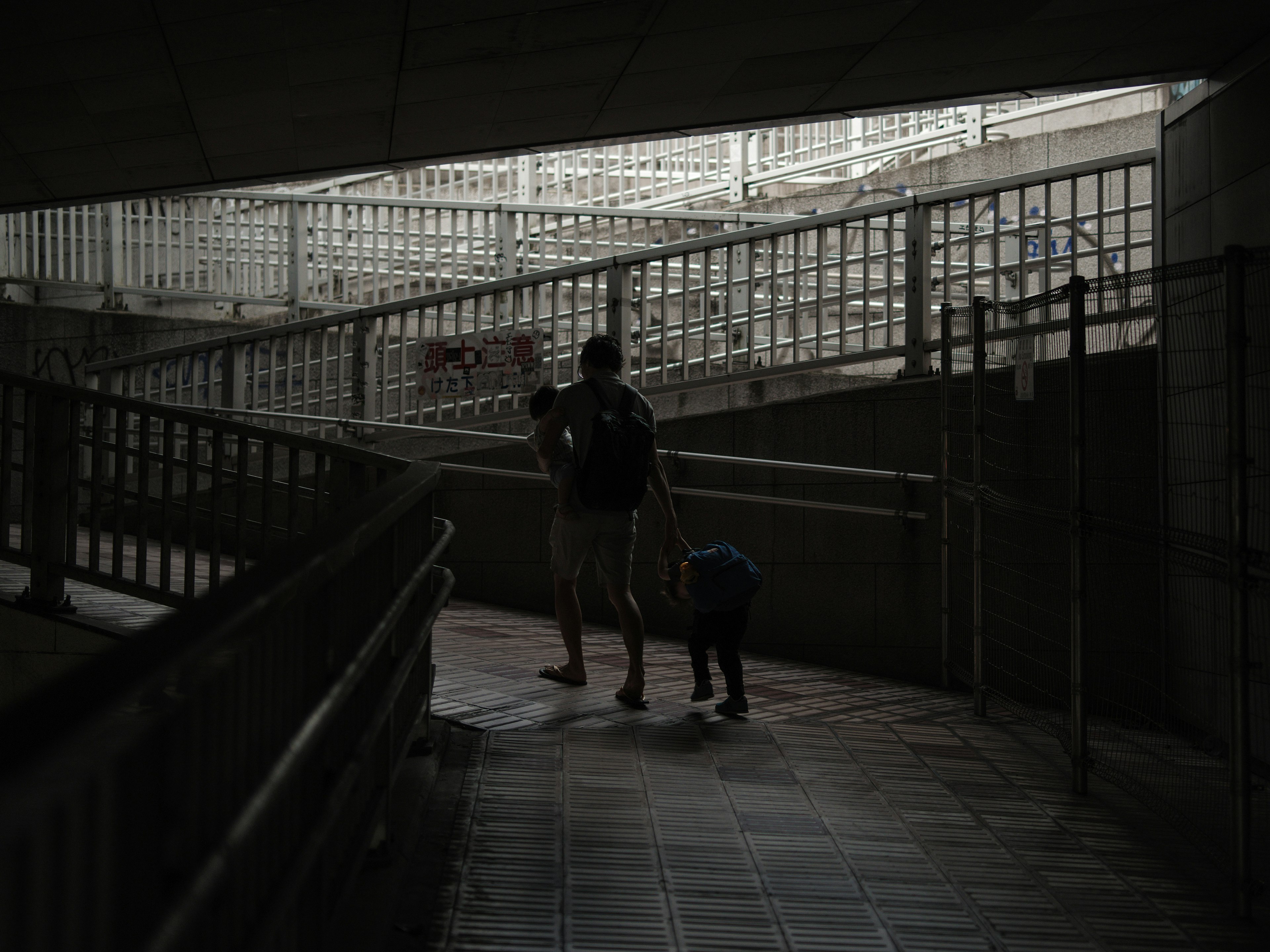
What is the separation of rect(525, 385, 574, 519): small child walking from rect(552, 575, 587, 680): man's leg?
337mm

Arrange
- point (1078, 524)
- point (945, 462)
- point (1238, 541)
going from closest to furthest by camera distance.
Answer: point (1238, 541)
point (1078, 524)
point (945, 462)

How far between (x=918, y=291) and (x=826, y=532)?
165cm

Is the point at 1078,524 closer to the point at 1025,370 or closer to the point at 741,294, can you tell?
the point at 1025,370

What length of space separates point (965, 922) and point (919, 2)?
3946 mm

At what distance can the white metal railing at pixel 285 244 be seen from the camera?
39.2 ft

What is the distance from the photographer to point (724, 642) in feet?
17.9

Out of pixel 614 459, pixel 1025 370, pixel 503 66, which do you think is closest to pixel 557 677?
pixel 614 459

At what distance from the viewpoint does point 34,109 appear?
645 centimetres

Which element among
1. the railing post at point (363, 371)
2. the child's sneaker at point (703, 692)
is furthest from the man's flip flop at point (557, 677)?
the railing post at point (363, 371)

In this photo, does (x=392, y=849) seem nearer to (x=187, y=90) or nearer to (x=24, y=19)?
(x=24, y=19)

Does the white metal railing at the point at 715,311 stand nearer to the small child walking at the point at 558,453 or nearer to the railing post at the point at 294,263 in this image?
the railing post at the point at 294,263

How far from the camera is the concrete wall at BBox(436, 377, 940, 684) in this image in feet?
23.6

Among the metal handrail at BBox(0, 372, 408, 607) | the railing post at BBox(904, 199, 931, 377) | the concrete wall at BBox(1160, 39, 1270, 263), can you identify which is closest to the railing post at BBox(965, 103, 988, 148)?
the railing post at BBox(904, 199, 931, 377)

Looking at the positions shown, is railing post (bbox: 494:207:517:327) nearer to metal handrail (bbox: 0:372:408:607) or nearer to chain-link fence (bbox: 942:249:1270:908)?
chain-link fence (bbox: 942:249:1270:908)
